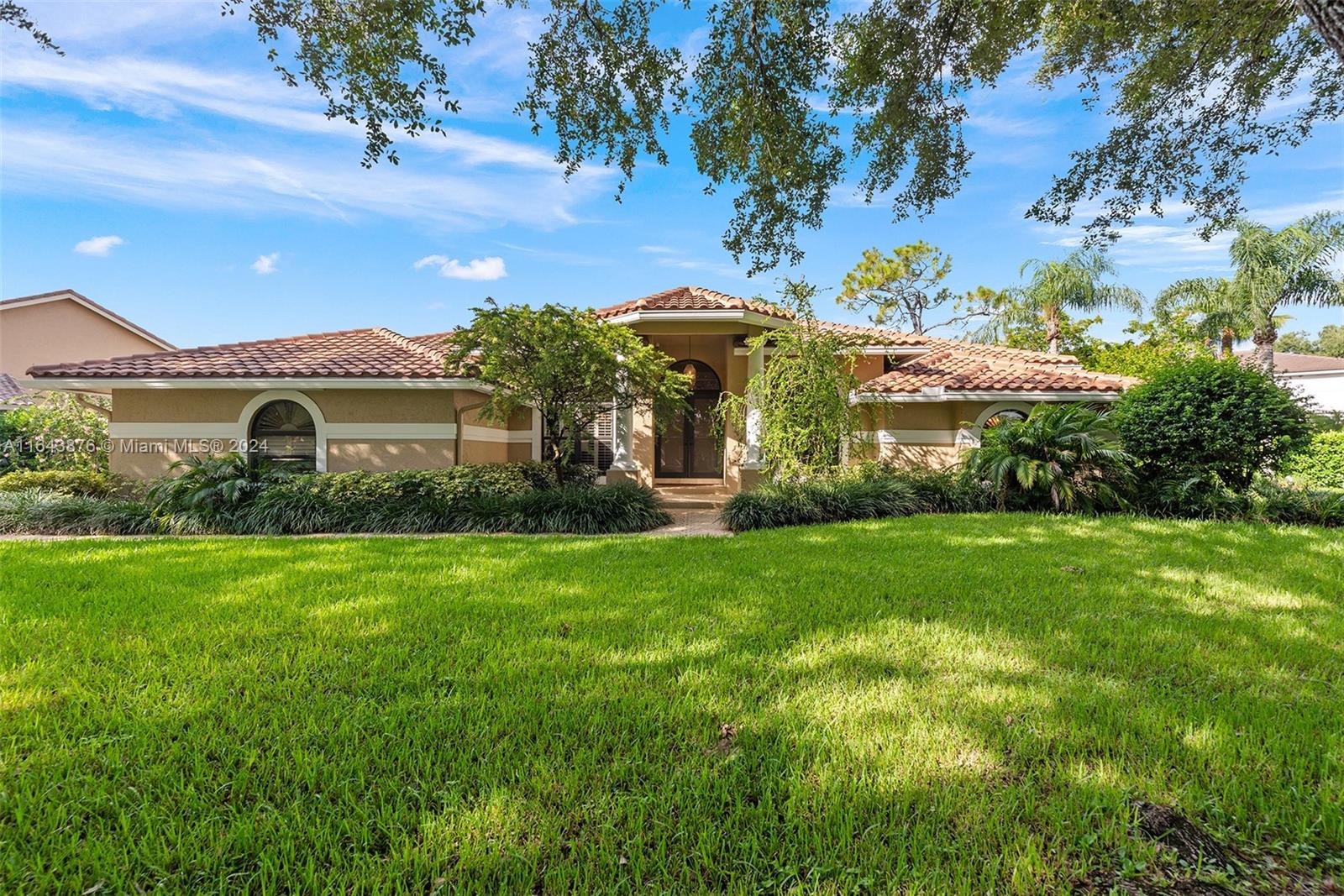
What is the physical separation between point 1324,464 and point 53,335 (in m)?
40.2

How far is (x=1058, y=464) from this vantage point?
9570mm

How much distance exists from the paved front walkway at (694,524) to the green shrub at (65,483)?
11.3m

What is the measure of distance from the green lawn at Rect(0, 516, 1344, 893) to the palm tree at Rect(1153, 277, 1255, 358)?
81.9 feet

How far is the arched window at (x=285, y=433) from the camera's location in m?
11.9

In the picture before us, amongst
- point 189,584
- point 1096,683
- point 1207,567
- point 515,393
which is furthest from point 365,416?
point 1207,567

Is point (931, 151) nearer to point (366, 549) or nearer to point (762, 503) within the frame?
point (762, 503)

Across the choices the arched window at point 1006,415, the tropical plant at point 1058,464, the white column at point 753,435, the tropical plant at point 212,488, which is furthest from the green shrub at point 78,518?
the arched window at point 1006,415

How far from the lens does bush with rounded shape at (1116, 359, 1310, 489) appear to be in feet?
29.6

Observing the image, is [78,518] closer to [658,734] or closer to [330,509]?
[330,509]

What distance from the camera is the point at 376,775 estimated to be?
7.63ft

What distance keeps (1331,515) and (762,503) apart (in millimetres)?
8515

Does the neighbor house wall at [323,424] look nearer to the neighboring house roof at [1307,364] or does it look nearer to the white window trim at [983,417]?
the white window trim at [983,417]

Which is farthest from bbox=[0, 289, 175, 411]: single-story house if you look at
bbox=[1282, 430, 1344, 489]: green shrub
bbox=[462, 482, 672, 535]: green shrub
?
bbox=[1282, 430, 1344, 489]: green shrub

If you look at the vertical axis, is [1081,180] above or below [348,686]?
above
